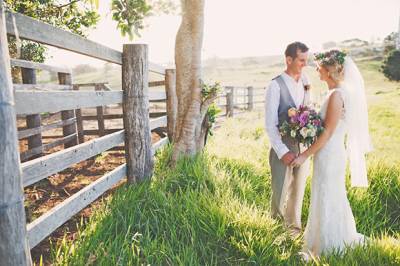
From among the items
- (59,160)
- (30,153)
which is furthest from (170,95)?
(59,160)

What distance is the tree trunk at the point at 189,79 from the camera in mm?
5270

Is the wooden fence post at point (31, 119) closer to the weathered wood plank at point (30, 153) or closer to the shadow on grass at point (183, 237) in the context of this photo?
the weathered wood plank at point (30, 153)

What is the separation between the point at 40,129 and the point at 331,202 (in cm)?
479

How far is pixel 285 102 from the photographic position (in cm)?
392

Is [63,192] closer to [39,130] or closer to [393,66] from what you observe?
[39,130]

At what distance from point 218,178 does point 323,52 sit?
1877 mm

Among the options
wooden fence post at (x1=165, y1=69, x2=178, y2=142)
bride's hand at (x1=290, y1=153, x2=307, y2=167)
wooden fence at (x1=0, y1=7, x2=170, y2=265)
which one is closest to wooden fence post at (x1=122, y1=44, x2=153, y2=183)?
wooden fence at (x1=0, y1=7, x2=170, y2=265)

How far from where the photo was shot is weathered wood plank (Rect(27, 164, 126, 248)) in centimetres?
256

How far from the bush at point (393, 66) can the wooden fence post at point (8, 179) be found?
32.8m

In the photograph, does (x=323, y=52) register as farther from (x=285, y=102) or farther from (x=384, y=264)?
(x=384, y=264)

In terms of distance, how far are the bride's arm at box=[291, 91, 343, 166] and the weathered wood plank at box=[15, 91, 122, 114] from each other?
2.13 m

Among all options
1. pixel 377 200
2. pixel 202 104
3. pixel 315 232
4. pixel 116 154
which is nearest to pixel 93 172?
pixel 116 154

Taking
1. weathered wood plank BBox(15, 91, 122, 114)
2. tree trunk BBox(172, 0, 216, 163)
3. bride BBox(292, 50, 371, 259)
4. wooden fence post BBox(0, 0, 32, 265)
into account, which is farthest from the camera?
tree trunk BBox(172, 0, 216, 163)

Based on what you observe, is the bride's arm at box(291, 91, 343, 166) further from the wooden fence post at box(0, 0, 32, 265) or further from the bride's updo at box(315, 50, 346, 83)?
the wooden fence post at box(0, 0, 32, 265)
